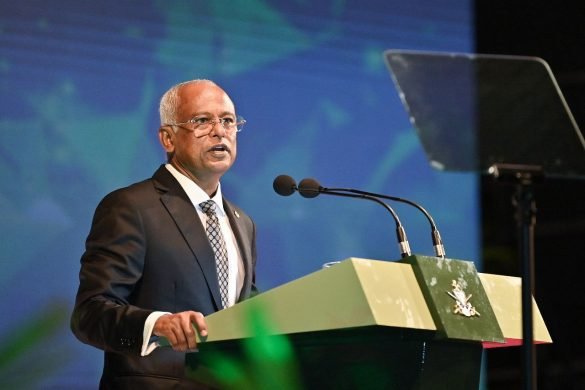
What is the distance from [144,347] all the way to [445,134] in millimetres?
1104

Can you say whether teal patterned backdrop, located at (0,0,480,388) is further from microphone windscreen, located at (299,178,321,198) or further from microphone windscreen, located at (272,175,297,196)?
microphone windscreen, located at (299,178,321,198)

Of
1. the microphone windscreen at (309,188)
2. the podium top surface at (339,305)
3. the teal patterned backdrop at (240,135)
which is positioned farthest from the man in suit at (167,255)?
the teal patterned backdrop at (240,135)

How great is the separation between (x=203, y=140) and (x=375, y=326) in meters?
1.37

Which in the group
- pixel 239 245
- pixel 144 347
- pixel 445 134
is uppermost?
pixel 445 134

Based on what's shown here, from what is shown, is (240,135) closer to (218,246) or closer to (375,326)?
(218,246)

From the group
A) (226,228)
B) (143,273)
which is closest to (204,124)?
(226,228)

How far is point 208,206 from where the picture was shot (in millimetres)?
3283

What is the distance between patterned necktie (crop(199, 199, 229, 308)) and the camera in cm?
312

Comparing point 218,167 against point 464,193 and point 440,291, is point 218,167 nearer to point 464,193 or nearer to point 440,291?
point 440,291

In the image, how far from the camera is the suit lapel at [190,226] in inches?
120

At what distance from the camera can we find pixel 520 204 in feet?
6.02

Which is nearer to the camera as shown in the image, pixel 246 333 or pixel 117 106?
pixel 246 333

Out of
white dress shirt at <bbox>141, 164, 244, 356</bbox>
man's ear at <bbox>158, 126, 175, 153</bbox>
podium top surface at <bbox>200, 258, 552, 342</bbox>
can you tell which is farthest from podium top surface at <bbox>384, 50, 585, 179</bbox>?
man's ear at <bbox>158, 126, 175, 153</bbox>

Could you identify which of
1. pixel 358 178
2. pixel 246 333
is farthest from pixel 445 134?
pixel 358 178
